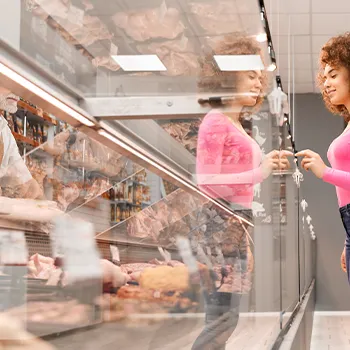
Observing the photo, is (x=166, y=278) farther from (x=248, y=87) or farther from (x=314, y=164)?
(x=314, y=164)

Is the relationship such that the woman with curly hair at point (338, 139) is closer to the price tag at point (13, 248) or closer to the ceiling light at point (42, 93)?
the ceiling light at point (42, 93)

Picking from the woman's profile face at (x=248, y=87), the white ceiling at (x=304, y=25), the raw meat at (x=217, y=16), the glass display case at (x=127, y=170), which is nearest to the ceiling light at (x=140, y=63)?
the glass display case at (x=127, y=170)

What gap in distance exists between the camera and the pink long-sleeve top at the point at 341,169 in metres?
2.32

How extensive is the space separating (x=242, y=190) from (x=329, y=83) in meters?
0.81

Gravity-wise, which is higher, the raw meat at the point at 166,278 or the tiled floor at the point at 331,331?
the raw meat at the point at 166,278

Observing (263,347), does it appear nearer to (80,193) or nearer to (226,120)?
(226,120)

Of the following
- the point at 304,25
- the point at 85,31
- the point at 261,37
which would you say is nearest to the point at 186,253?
the point at 85,31

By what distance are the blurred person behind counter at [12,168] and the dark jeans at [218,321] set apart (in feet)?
1.94

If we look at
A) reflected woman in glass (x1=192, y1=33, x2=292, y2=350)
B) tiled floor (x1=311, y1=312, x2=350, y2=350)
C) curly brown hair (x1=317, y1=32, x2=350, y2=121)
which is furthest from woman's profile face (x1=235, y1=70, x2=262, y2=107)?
tiled floor (x1=311, y1=312, x2=350, y2=350)

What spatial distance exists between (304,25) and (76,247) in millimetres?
6749

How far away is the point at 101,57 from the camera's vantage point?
1044 millimetres

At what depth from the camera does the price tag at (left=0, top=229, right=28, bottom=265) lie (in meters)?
0.78

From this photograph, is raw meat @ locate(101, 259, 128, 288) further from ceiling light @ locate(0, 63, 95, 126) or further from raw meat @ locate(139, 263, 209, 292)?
ceiling light @ locate(0, 63, 95, 126)

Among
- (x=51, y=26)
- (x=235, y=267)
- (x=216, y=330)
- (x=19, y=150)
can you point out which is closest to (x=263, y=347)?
(x=235, y=267)
